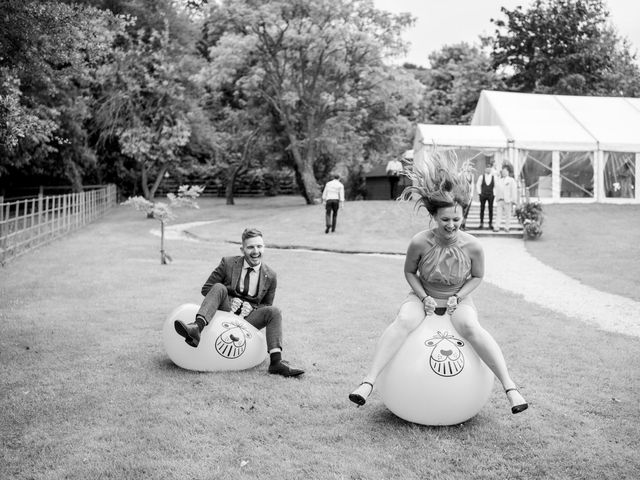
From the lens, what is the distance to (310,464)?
434 centimetres

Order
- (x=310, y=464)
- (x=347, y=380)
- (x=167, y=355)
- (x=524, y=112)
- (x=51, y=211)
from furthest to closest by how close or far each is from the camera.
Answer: (x=524, y=112)
(x=51, y=211)
(x=167, y=355)
(x=347, y=380)
(x=310, y=464)

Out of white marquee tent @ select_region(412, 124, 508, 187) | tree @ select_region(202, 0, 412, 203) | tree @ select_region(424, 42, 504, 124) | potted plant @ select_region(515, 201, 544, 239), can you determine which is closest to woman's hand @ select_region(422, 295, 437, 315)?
potted plant @ select_region(515, 201, 544, 239)

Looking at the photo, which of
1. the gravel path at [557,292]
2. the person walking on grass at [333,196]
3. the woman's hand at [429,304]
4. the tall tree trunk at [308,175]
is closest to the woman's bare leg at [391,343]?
the woman's hand at [429,304]

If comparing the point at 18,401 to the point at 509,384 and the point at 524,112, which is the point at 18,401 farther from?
the point at 524,112

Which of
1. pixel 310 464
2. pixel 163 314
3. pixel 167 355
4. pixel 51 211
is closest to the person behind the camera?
pixel 310 464

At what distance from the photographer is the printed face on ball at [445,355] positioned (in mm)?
4789

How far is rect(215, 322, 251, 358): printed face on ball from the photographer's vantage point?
6215 millimetres

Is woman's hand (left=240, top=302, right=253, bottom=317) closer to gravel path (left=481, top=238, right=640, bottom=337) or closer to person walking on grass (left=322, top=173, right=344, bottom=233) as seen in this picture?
gravel path (left=481, top=238, right=640, bottom=337)

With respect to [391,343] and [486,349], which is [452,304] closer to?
[486,349]

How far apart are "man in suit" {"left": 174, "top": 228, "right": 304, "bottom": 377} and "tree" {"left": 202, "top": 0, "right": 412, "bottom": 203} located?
24.4 metres

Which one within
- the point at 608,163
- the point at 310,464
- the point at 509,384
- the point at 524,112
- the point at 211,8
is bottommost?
the point at 310,464

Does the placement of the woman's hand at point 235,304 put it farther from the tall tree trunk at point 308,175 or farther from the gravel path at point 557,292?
the tall tree trunk at point 308,175

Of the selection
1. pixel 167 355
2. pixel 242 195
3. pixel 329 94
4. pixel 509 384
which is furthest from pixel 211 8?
pixel 509 384

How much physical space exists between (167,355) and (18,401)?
176 cm
